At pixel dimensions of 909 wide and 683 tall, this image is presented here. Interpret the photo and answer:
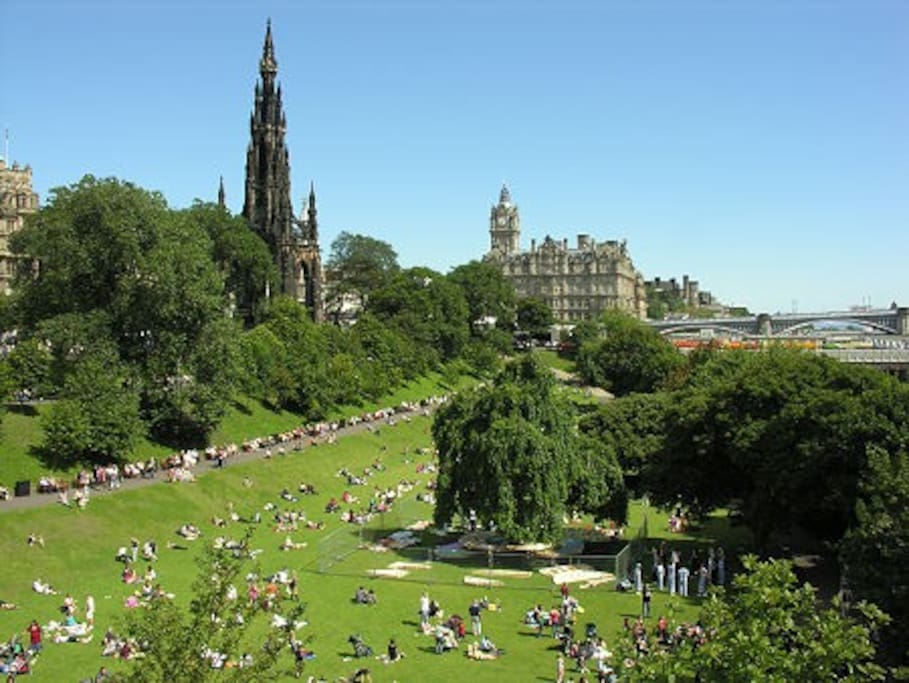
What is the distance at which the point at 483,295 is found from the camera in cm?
13438

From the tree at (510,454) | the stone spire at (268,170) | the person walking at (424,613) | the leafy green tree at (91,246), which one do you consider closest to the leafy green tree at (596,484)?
the tree at (510,454)

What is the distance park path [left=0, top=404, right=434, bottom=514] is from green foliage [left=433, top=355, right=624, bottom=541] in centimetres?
1482

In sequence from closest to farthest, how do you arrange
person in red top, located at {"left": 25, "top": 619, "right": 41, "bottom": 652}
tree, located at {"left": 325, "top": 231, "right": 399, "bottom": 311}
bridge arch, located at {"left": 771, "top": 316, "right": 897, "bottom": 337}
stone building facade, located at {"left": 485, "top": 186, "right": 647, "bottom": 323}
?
person in red top, located at {"left": 25, "top": 619, "right": 41, "bottom": 652} → tree, located at {"left": 325, "top": 231, "right": 399, "bottom": 311} → bridge arch, located at {"left": 771, "top": 316, "right": 897, "bottom": 337} → stone building facade, located at {"left": 485, "top": 186, "right": 647, "bottom": 323}

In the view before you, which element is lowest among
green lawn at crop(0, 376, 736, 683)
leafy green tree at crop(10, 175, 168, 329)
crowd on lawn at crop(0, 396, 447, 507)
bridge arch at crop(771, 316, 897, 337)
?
green lawn at crop(0, 376, 736, 683)

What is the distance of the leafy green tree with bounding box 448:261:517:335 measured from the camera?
441 ft

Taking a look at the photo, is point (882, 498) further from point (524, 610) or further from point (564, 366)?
point (564, 366)

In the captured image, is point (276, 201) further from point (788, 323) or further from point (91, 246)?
point (788, 323)

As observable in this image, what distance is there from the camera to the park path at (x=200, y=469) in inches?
1628

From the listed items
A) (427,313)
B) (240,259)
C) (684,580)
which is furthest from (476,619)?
(427,313)

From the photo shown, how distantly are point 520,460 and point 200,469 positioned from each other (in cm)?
2125

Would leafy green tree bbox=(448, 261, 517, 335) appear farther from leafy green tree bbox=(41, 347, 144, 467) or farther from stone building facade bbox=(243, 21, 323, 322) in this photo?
leafy green tree bbox=(41, 347, 144, 467)

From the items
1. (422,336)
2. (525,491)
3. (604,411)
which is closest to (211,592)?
(525,491)

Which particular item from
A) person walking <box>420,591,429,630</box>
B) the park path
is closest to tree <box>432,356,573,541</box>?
person walking <box>420,591,429,630</box>

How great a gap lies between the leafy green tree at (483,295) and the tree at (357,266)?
9.00 meters
